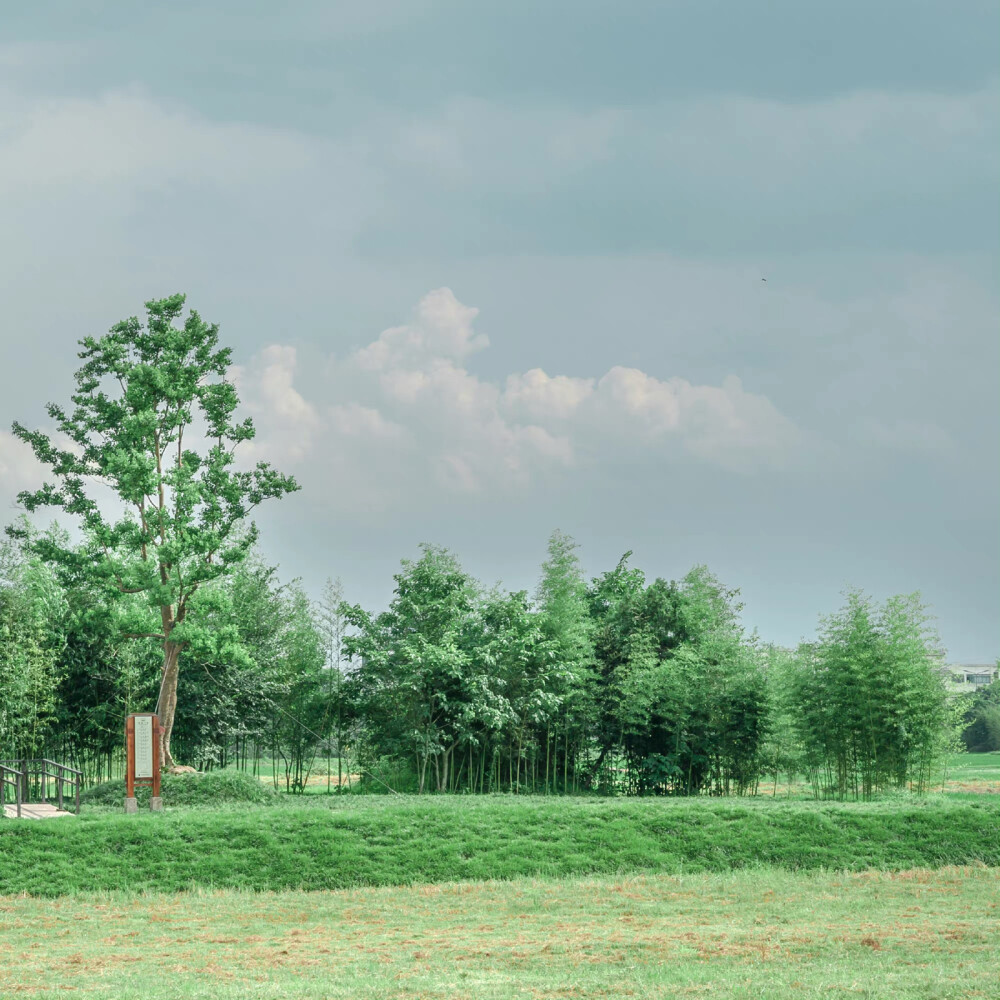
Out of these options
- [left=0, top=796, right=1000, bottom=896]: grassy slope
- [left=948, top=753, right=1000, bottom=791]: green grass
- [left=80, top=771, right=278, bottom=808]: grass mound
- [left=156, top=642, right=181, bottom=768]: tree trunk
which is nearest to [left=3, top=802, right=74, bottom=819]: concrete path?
[left=0, top=796, right=1000, bottom=896]: grassy slope

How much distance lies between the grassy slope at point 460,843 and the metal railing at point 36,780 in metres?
1.57

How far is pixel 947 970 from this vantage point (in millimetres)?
9750

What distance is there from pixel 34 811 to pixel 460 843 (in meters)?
7.98

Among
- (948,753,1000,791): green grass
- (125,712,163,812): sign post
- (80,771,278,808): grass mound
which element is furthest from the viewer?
(948,753,1000,791): green grass

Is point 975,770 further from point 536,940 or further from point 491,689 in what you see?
point 536,940

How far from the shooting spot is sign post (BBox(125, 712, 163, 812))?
1998 cm

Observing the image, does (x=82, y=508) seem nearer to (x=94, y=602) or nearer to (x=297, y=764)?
(x=94, y=602)

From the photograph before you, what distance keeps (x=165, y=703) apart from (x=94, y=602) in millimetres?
4953

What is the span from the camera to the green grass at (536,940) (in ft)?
31.0

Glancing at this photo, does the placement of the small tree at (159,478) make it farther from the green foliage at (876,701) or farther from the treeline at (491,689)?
the green foliage at (876,701)

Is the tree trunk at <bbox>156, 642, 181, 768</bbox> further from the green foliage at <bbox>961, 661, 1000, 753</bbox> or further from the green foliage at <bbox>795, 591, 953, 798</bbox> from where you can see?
the green foliage at <bbox>961, 661, 1000, 753</bbox>

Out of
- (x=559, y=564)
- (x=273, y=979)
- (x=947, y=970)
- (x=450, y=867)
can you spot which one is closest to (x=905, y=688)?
(x=559, y=564)

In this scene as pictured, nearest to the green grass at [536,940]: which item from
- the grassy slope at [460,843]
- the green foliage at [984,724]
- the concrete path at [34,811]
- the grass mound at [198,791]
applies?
the grassy slope at [460,843]

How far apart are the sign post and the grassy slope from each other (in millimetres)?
971
